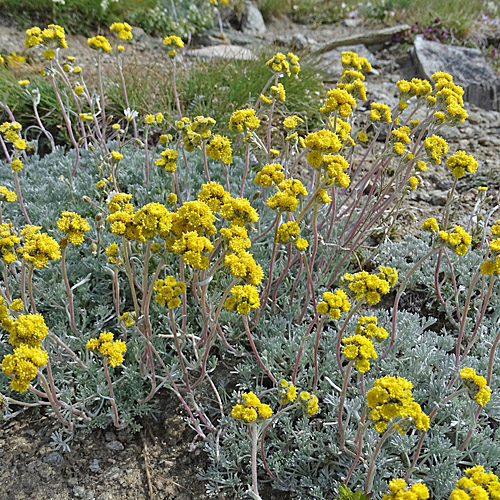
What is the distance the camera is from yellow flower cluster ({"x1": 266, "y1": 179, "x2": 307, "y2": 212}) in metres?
2.08

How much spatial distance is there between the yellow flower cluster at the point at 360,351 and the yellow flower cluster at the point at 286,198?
0.59m

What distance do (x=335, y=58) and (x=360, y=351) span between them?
249 inches

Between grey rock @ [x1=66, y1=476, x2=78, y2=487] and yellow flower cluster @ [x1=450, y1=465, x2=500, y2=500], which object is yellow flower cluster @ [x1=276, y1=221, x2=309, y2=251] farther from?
grey rock @ [x1=66, y1=476, x2=78, y2=487]

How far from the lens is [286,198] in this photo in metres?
2.07

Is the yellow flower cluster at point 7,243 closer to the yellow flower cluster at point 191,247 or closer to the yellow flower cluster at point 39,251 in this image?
the yellow flower cluster at point 39,251

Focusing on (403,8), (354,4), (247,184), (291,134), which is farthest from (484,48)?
(291,134)

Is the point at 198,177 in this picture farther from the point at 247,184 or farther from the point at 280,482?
the point at 280,482

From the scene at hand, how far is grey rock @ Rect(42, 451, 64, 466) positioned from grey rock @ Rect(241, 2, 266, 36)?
25.1 ft

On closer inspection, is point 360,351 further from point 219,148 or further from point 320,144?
point 219,148

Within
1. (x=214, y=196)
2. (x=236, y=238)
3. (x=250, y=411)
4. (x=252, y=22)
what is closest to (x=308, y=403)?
(x=250, y=411)

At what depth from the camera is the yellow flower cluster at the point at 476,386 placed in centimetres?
176

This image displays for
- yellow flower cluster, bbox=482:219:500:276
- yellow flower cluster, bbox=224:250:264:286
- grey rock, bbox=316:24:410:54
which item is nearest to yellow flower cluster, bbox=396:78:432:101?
yellow flower cluster, bbox=482:219:500:276

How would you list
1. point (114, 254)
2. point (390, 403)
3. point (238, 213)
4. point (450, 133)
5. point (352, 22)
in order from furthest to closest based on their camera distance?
point (352, 22), point (450, 133), point (114, 254), point (238, 213), point (390, 403)

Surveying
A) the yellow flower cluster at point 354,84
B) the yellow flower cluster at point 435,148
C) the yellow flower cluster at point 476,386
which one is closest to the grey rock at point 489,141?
the yellow flower cluster at point 354,84
